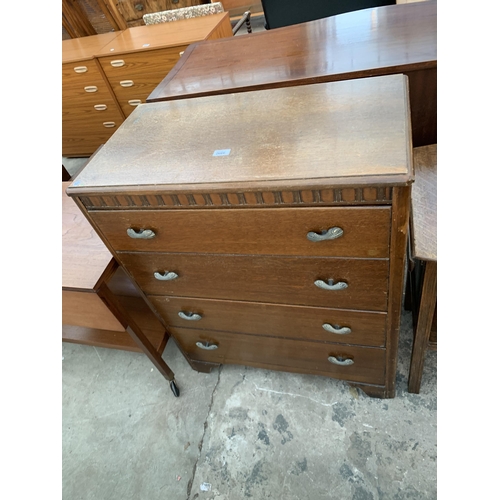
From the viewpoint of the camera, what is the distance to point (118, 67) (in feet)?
8.05

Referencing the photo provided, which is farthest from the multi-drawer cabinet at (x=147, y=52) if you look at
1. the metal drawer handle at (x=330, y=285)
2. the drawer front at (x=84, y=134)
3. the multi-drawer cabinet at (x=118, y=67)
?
the metal drawer handle at (x=330, y=285)

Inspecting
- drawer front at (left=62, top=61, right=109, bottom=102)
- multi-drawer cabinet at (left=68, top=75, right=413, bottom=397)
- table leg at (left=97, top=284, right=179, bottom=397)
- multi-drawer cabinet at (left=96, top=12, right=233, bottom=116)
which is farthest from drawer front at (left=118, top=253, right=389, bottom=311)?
drawer front at (left=62, top=61, right=109, bottom=102)

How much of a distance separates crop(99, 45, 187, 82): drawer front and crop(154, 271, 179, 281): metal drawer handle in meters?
1.80

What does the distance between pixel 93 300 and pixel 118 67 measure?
2.00m

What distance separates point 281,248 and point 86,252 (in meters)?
0.71

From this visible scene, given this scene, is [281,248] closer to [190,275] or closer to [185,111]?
[190,275]

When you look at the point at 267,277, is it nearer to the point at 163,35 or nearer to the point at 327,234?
the point at 327,234

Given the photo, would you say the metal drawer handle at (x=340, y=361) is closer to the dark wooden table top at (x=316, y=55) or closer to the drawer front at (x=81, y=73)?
the dark wooden table top at (x=316, y=55)

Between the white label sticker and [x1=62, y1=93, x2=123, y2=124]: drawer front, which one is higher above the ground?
the white label sticker

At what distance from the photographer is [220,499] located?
47.8 inches

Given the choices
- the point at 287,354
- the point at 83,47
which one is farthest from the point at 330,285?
the point at 83,47

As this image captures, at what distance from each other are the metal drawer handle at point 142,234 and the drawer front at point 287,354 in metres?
0.48

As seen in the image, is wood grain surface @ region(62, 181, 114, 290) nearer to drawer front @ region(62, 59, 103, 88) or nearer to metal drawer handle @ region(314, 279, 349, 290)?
metal drawer handle @ region(314, 279, 349, 290)

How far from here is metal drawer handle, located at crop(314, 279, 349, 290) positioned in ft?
2.88
